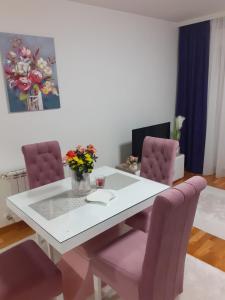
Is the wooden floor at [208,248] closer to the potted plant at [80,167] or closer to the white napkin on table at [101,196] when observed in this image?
the white napkin on table at [101,196]

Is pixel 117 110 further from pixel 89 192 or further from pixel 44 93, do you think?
pixel 89 192

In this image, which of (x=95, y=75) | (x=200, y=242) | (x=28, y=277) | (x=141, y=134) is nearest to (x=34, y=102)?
(x=95, y=75)

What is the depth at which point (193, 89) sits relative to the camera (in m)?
4.15

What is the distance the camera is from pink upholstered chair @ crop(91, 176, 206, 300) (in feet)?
3.81

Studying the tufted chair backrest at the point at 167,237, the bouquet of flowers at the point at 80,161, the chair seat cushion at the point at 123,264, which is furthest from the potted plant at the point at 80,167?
the tufted chair backrest at the point at 167,237

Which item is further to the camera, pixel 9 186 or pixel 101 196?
pixel 9 186

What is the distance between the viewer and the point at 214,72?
3883mm

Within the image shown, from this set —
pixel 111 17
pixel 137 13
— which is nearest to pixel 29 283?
pixel 111 17

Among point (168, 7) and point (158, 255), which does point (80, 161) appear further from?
point (168, 7)

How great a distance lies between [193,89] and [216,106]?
1.62ft

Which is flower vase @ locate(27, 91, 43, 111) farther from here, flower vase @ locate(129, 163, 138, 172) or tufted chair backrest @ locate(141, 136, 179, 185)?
flower vase @ locate(129, 163, 138, 172)

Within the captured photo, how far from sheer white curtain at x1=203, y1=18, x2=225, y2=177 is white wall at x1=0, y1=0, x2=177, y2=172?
704 millimetres

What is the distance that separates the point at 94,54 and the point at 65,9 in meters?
0.61

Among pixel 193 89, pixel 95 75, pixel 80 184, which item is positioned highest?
pixel 95 75
